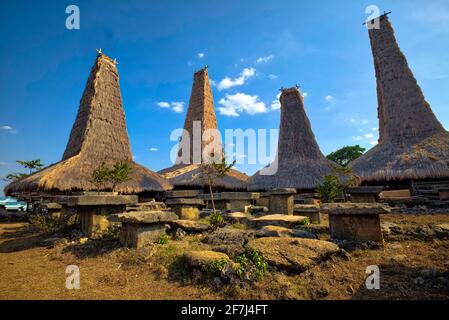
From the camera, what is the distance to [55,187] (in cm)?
1042

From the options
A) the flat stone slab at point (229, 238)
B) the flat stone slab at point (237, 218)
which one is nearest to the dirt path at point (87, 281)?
the flat stone slab at point (229, 238)

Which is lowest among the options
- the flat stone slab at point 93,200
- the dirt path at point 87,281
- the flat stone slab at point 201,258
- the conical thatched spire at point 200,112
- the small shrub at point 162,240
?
the dirt path at point 87,281

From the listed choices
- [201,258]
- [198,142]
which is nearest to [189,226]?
[201,258]

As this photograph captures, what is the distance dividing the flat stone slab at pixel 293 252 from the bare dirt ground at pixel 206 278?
0.36ft

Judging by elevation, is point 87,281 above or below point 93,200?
below

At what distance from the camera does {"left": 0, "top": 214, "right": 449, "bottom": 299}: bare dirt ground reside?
290 centimetres

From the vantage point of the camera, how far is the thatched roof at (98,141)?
38.1 ft

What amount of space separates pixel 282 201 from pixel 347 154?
3202cm

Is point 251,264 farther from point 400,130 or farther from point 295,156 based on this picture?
point 400,130

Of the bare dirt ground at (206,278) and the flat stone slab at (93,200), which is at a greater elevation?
the flat stone slab at (93,200)

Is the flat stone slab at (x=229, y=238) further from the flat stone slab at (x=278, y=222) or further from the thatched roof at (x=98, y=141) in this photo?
the thatched roof at (x=98, y=141)

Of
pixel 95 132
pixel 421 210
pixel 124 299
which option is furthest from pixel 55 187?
pixel 421 210

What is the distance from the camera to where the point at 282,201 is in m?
7.80
